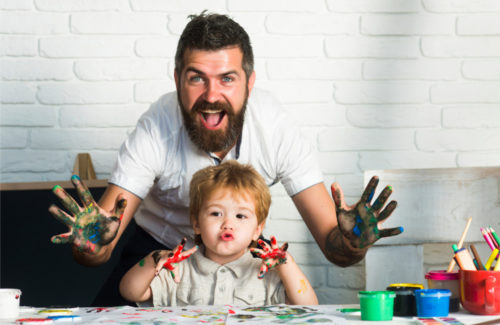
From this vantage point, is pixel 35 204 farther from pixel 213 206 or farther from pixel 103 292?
pixel 213 206

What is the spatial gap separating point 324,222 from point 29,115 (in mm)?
1031

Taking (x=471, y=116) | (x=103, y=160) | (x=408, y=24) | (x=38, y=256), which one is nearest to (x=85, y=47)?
(x=103, y=160)

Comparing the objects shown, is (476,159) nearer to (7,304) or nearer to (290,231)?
(290,231)

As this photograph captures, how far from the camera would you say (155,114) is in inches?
68.7

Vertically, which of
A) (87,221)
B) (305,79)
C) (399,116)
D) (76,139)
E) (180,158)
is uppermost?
(305,79)

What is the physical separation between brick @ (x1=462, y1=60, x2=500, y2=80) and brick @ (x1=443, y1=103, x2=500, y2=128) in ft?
0.31

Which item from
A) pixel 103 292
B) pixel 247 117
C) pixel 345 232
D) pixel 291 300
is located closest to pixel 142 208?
pixel 103 292

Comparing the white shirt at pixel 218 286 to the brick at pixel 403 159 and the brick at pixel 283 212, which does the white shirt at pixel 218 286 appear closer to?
the brick at pixel 283 212

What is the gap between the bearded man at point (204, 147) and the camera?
163 centimetres

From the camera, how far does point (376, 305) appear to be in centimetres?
96

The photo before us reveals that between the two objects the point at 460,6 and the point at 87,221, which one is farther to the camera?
the point at 460,6

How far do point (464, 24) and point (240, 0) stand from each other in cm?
72

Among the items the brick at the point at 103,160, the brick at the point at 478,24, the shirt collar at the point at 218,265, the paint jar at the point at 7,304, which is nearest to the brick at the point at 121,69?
the brick at the point at 103,160

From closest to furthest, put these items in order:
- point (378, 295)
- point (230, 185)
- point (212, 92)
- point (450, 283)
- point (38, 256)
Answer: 1. point (378, 295)
2. point (450, 283)
3. point (230, 185)
4. point (212, 92)
5. point (38, 256)
